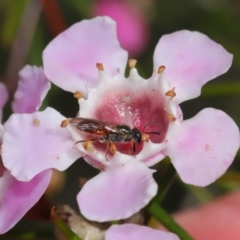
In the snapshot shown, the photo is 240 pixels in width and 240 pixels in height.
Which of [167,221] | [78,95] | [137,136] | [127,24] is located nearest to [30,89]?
[78,95]

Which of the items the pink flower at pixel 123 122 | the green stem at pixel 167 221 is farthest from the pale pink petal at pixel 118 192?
the green stem at pixel 167 221

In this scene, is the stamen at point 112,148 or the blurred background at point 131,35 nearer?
the stamen at point 112,148

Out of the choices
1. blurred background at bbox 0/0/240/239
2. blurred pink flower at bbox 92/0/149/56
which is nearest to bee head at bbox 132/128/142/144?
blurred background at bbox 0/0/240/239

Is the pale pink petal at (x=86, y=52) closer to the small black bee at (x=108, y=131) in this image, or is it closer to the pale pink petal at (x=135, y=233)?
the small black bee at (x=108, y=131)

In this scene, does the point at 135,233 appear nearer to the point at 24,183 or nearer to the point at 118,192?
the point at 118,192

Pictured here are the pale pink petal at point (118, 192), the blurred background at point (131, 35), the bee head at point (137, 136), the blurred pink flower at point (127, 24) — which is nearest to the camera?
the pale pink petal at point (118, 192)

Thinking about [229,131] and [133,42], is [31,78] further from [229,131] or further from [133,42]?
[133,42]

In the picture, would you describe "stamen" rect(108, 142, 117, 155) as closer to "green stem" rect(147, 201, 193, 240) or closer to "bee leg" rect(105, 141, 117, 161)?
"bee leg" rect(105, 141, 117, 161)
